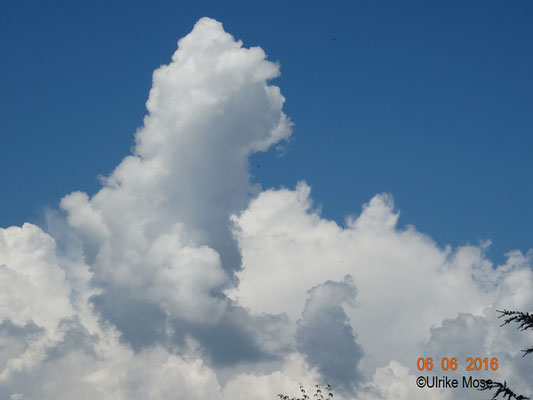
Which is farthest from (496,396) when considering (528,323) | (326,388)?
(326,388)

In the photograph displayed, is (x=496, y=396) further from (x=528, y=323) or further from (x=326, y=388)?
(x=326, y=388)

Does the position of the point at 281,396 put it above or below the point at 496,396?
above

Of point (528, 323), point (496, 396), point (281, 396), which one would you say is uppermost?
point (281, 396)

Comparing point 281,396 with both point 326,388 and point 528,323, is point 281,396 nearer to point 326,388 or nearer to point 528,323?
point 326,388

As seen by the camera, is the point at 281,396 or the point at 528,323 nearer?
the point at 528,323

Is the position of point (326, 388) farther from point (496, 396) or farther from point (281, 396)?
point (496, 396)

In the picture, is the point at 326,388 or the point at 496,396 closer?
the point at 496,396

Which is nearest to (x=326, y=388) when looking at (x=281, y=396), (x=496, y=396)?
(x=281, y=396)

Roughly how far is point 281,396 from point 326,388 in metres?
6.71

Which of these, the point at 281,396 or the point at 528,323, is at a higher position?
the point at 281,396

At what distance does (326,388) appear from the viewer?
69750mm

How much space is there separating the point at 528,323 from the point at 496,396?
3311 mm

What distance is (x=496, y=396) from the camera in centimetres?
1912

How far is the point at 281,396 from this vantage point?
70.2 meters
